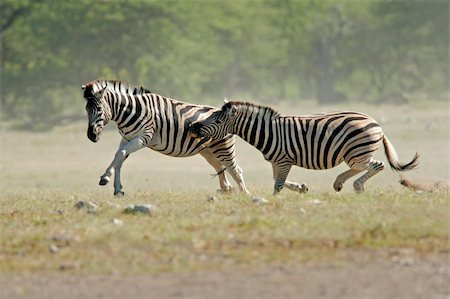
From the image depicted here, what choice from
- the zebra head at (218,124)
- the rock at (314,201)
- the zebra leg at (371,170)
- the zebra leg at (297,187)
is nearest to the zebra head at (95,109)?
the zebra head at (218,124)

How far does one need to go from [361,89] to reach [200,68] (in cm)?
2626

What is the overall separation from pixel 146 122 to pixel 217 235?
475cm

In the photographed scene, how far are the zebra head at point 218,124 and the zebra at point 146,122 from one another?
9.0 inches

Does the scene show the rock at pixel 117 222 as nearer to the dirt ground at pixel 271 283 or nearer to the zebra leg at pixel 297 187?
the dirt ground at pixel 271 283

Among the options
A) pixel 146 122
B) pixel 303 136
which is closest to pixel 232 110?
pixel 303 136

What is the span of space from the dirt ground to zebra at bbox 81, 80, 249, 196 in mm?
5078

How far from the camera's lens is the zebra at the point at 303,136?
1391cm

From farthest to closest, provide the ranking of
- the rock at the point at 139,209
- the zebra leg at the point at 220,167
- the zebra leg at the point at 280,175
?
the zebra leg at the point at 220,167 < the zebra leg at the point at 280,175 < the rock at the point at 139,209

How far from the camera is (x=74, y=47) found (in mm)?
54531

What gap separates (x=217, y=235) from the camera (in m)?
10.1

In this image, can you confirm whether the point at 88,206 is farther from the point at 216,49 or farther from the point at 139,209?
the point at 216,49

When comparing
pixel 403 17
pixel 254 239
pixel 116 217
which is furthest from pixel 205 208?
pixel 403 17

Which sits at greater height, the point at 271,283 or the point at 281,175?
the point at 281,175

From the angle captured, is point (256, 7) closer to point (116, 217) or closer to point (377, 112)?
point (377, 112)
